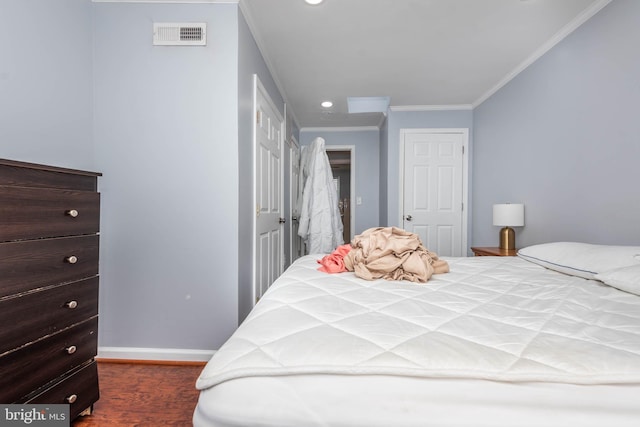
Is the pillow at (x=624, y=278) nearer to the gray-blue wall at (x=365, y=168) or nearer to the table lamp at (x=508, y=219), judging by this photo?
the table lamp at (x=508, y=219)

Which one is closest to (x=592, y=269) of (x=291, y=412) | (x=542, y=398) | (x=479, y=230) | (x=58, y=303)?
(x=542, y=398)

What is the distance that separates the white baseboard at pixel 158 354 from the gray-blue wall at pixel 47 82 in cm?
122

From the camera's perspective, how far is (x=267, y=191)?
2.97 m

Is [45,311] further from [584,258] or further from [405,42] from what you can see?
[405,42]

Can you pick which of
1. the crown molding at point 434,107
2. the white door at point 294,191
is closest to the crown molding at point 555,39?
the crown molding at point 434,107

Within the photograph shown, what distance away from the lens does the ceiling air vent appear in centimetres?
210

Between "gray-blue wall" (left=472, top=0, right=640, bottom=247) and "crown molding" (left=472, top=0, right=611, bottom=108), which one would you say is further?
"crown molding" (left=472, top=0, right=611, bottom=108)

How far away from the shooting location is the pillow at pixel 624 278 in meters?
1.22

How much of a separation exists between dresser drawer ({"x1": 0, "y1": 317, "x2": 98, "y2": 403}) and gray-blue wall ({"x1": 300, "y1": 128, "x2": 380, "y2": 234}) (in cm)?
423

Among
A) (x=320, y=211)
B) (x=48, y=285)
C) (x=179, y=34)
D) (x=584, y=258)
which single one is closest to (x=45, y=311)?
(x=48, y=285)

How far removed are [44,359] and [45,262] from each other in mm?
365

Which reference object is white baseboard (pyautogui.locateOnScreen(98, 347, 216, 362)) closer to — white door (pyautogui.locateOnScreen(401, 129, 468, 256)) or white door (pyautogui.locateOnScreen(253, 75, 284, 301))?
white door (pyautogui.locateOnScreen(253, 75, 284, 301))

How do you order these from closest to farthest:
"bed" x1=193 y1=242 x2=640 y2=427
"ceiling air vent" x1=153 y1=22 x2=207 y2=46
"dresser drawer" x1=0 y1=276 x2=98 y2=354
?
1. "bed" x1=193 y1=242 x2=640 y2=427
2. "dresser drawer" x1=0 y1=276 x2=98 y2=354
3. "ceiling air vent" x1=153 y1=22 x2=207 y2=46

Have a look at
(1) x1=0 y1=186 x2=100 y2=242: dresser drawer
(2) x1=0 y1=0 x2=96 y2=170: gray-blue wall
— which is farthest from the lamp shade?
(2) x1=0 y1=0 x2=96 y2=170: gray-blue wall
